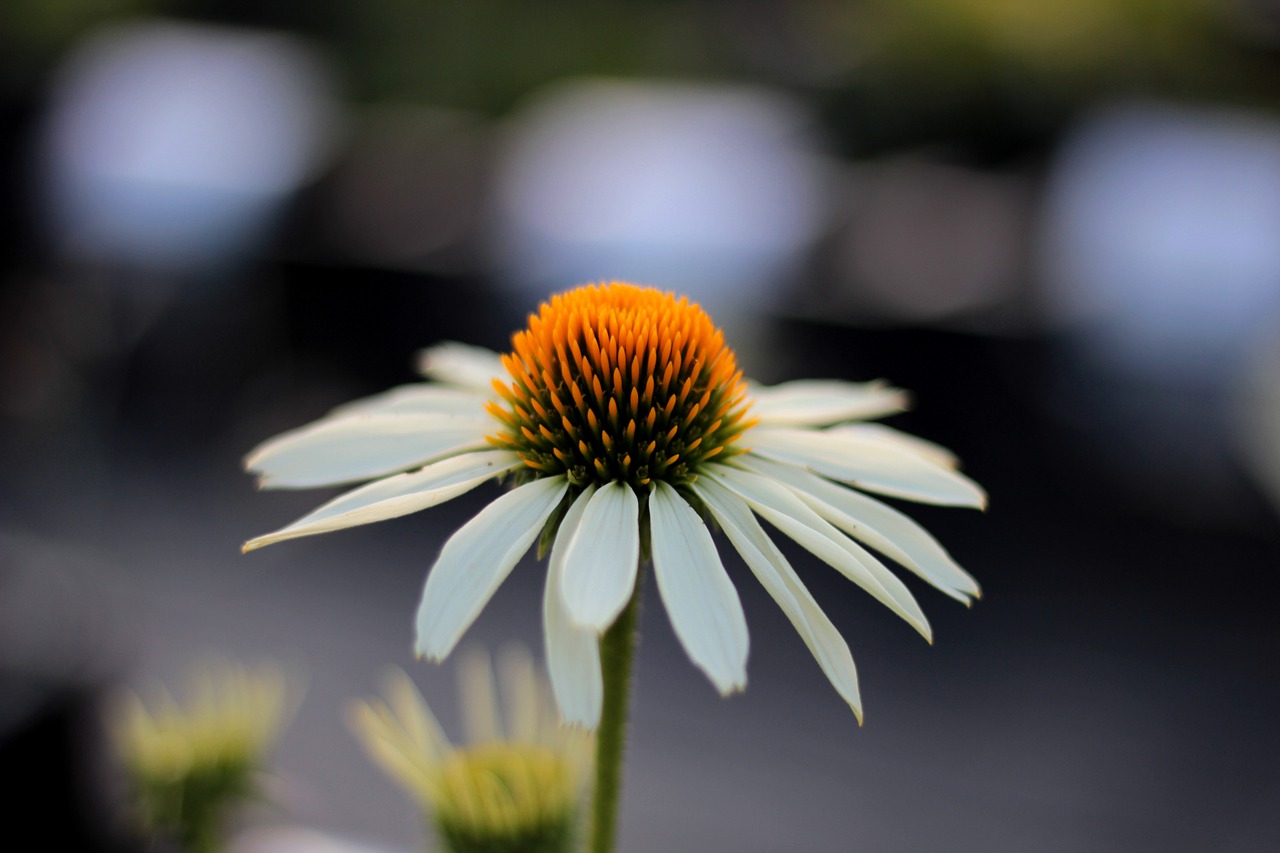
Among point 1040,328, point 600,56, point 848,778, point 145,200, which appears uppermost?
point 600,56

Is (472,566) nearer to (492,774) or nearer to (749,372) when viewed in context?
(492,774)

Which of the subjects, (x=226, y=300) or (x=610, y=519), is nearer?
(x=610, y=519)

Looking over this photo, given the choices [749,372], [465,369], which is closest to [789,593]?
[465,369]

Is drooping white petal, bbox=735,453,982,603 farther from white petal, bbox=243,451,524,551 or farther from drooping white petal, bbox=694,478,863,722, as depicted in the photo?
white petal, bbox=243,451,524,551

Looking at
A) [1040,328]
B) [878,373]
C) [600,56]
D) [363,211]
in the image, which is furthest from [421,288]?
[600,56]

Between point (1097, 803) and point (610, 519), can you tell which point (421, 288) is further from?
point (610, 519)

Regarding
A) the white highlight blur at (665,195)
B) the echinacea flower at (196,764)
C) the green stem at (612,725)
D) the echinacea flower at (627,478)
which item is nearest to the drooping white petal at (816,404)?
the echinacea flower at (627,478)
